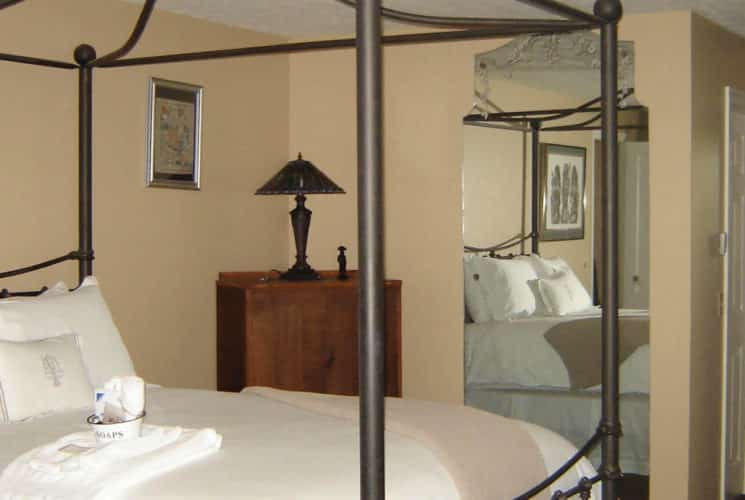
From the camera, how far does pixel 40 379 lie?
285 centimetres

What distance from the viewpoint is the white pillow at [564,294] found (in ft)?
14.9

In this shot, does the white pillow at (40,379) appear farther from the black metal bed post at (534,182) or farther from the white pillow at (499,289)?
the black metal bed post at (534,182)

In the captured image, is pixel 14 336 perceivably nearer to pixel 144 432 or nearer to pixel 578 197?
pixel 144 432

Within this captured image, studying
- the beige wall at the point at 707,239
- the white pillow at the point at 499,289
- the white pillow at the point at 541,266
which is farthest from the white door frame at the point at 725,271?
the white pillow at the point at 499,289

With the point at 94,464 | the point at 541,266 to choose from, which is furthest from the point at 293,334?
the point at 94,464

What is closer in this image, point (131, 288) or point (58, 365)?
point (58, 365)

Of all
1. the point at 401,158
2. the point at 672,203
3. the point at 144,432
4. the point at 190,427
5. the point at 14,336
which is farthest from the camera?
the point at 401,158

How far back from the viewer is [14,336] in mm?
2951

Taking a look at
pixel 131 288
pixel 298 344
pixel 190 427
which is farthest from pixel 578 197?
pixel 190 427

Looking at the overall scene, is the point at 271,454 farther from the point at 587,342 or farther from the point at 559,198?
the point at 559,198

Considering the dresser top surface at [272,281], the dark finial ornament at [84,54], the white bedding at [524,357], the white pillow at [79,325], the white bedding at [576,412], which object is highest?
the dark finial ornament at [84,54]

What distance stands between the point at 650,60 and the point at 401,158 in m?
1.29

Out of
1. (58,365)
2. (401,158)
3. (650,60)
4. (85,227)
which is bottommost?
(58,365)

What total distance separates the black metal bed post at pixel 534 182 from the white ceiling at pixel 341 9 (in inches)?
21.9
